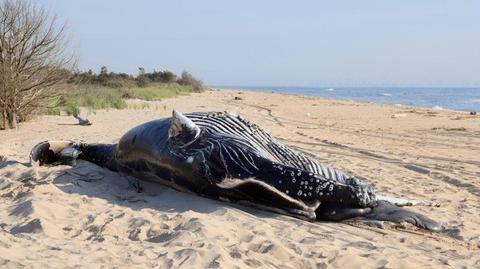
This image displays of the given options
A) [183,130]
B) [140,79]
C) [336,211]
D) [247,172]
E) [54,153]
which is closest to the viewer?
[247,172]

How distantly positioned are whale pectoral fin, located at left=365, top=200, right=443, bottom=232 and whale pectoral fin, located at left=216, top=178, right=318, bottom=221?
64 cm

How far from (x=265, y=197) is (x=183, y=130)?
107 cm

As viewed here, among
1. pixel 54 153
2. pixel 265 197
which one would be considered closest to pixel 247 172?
pixel 265 197

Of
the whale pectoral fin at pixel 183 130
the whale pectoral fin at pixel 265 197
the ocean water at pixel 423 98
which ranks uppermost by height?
the whale pectoral fin at pixel 183 130

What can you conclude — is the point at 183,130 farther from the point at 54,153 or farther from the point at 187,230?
the point at 54,153

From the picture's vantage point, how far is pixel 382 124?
20297 millimetres

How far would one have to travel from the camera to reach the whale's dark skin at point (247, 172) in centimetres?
524

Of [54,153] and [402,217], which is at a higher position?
[54,153]

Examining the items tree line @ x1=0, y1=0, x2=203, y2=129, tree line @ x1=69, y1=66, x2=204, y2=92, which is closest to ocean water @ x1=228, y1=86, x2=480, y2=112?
tree line @ x1=69, y1=66, x2=204, y2=92

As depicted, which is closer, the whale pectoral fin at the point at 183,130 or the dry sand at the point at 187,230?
the dry sand at the point at 187,230

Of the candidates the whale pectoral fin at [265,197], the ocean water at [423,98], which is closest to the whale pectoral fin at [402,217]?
the whale pectoral fin at [265,197]

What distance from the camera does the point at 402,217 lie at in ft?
17.8

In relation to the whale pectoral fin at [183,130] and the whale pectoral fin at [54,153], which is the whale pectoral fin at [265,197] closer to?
the whale pectoral fin at [183,130]

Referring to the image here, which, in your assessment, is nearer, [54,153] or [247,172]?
[247,172]
